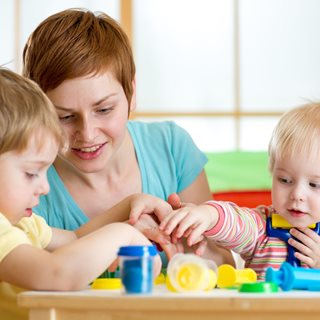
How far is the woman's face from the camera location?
1.59 metres

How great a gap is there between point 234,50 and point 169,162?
1.74m

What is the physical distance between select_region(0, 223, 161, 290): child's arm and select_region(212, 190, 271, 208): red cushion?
1217 millimetres

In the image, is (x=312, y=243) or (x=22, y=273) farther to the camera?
(x=312, y=243)

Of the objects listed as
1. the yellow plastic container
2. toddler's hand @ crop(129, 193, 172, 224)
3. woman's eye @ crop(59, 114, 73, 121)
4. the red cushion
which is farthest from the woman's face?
the red cushion

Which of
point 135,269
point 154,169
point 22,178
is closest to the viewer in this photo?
point 135,269

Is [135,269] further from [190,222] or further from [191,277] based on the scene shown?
[190,222]

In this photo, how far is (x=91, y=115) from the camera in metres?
1.62

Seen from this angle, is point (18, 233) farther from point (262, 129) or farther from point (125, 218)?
point (262, 129)

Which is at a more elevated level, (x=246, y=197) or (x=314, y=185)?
(x=314, y=185)

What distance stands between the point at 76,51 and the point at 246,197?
0.93 meters

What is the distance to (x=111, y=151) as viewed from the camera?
1698 mm

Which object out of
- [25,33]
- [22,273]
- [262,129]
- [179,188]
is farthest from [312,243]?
[25,33]

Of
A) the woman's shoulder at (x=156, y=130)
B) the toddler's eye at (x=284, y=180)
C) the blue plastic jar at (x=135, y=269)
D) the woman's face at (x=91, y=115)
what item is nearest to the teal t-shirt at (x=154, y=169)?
the woman's shoulder at (x=156, y=130)

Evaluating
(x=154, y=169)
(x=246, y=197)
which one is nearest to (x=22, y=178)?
(x=154, y=169)
